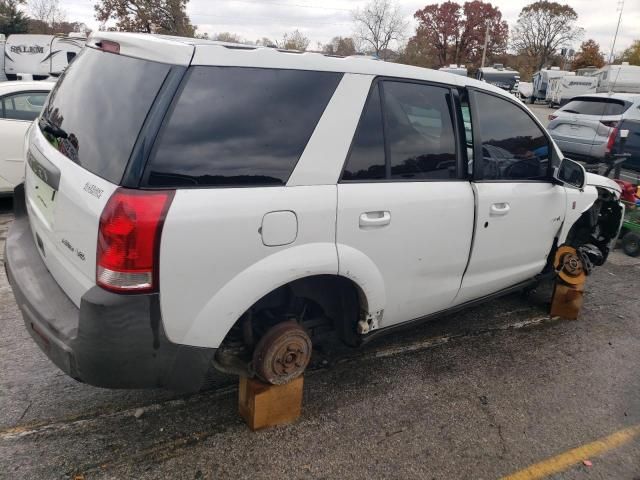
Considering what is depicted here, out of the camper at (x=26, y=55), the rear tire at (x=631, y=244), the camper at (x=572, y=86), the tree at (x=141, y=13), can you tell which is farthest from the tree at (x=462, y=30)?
the rear tire at (x=631, y=244)

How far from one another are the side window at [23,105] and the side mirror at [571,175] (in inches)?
231

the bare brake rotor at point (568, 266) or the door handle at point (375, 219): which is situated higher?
the door handle at point (375, 219)

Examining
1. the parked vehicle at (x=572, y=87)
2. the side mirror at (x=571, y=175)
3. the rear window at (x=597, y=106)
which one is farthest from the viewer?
the parked vehicle at (x=572, y=87)

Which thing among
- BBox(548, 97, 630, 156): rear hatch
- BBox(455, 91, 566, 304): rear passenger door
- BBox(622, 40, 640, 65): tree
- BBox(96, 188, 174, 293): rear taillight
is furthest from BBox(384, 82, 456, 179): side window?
BBox(622, 40, 640, 65): tree

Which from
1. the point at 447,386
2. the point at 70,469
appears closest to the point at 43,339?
the point at 70,469

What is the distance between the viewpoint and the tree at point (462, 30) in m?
71.8

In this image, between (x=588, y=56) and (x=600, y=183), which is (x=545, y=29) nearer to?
(x=588, y=56)

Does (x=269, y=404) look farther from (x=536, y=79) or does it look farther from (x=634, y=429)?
(x=536, y=79)

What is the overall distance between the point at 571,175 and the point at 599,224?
140 cm

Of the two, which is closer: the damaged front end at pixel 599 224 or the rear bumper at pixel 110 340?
the rear bumper at pixel 110 340

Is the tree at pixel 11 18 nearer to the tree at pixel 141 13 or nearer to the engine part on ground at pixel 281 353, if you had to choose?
the tree at pixel 141 13

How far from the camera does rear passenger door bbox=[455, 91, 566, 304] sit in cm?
325

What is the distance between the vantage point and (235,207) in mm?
2139

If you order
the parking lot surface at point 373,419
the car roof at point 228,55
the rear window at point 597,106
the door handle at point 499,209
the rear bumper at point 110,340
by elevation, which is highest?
the car roof at point 228,55
